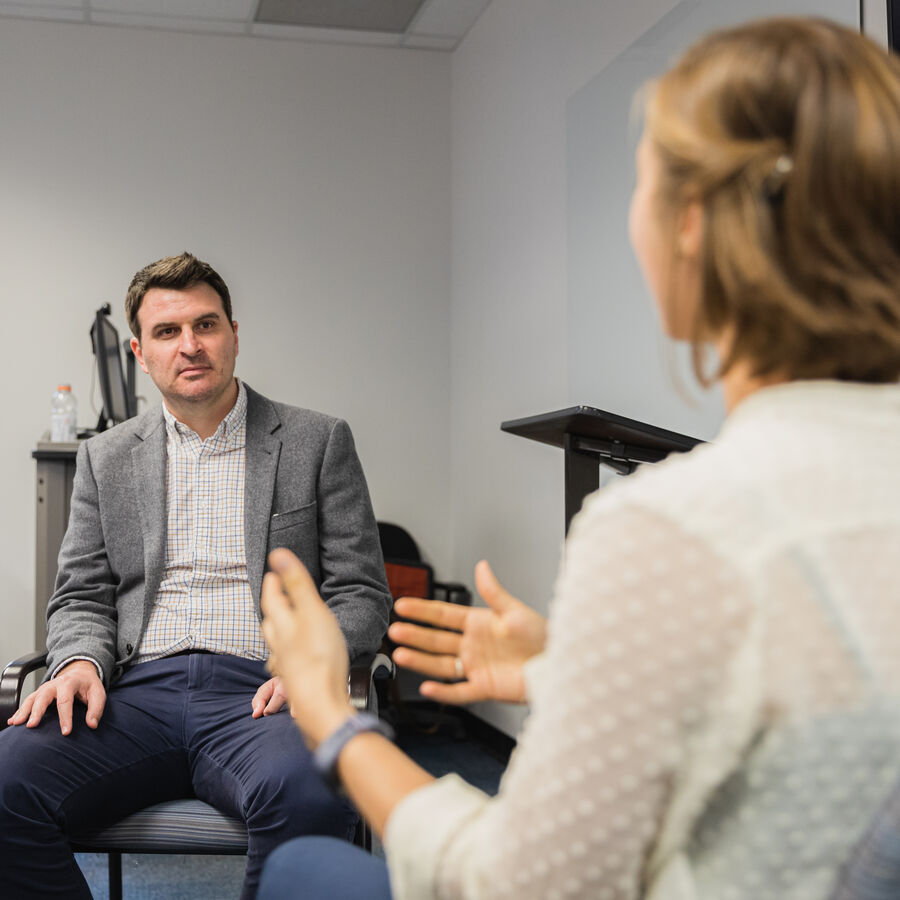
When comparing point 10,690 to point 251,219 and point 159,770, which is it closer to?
point 159,770

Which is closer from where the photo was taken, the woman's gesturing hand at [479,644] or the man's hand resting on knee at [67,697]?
the woman's gesturing hand at [479,644]

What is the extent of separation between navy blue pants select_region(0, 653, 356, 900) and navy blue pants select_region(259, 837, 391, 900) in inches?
27.2

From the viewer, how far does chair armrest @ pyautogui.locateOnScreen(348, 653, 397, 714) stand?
1.71 m

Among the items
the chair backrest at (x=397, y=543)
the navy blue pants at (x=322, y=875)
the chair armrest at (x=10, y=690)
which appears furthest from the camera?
the chair backrest at (x=397, y=543)

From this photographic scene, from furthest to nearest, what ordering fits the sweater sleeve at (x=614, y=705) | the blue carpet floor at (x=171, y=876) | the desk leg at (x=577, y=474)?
the blue carpet floor at (x=171, y=876)
the desk leg at (x=577, y=474)
the sweater sleeve at (x=614, y=705)

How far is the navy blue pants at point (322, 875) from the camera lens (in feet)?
3.00

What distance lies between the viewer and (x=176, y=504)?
7.07 feet

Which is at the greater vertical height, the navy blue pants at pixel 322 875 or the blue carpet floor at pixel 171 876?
the navy blue pants at pixel 322 875

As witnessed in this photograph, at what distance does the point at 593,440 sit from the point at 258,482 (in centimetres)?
71

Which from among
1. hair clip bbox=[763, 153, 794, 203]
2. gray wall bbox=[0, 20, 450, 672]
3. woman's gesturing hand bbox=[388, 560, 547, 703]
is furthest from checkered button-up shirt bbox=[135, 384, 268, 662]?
gray wall bbox=[0, 20, 450, 672]

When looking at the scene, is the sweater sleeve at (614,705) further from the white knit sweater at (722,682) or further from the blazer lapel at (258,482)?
the blazer lapel at (258,482)

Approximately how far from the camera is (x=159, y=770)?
182 centimetres

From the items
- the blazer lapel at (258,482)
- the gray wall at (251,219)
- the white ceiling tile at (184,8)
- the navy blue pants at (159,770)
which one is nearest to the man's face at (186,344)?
the blazer lapel at (258,482)

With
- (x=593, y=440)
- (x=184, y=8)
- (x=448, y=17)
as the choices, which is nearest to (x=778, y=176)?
(x=593, y=440)
